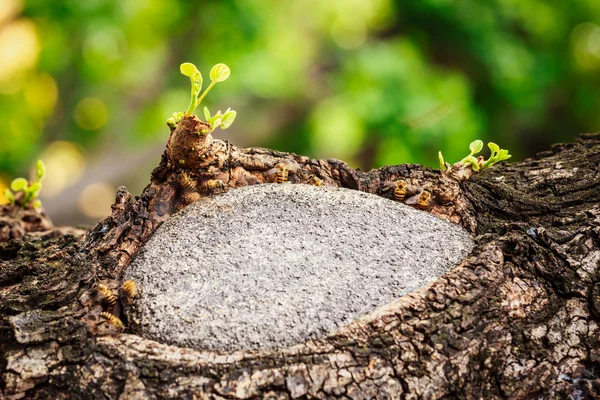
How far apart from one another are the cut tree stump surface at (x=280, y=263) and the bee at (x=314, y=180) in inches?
2.1

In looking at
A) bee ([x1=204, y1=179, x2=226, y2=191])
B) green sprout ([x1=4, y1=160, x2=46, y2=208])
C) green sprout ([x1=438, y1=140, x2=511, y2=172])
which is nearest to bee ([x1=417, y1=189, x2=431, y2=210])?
green sprout ([x1=438, y1=140, x2=511, y2=172])

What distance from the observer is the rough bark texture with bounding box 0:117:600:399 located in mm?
860

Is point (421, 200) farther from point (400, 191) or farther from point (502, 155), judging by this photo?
point (502, 155)

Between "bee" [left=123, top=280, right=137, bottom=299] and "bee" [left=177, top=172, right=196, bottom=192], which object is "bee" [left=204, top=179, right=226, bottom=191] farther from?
"bee" [left=123, top=280, right=137, bottom=299]

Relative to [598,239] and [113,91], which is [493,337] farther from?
[113,91]

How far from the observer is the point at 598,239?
1.14 m

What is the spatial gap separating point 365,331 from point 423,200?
0.50 meters

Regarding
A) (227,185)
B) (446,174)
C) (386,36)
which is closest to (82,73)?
(386,36)

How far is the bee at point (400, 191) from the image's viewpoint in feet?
4.41

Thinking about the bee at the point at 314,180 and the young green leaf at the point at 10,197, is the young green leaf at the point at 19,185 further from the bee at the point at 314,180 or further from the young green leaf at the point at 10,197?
the bee at the point at 314,180

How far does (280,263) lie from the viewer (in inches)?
41.4

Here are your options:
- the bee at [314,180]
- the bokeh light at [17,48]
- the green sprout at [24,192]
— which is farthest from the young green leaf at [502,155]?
the bokeh light at [17,48]

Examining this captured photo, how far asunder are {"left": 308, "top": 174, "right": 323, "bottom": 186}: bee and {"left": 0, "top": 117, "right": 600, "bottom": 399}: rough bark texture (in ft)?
0.72

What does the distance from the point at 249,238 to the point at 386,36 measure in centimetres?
344
